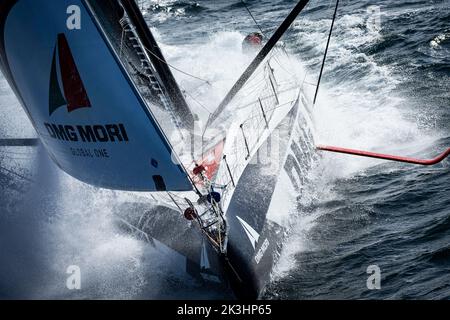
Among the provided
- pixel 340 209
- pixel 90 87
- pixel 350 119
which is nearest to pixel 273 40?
pixel 340 209

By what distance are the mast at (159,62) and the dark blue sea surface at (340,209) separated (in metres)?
1.44

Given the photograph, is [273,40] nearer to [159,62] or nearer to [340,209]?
[159,62]

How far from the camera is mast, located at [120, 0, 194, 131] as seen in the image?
6.10m

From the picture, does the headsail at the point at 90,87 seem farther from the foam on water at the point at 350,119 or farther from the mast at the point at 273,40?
the foam on water at the point at 350,119

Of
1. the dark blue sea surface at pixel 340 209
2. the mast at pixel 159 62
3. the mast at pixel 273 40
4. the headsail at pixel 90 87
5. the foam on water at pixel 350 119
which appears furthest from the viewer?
the foam on water at pixel 350 119

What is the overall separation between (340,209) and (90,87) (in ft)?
14.3

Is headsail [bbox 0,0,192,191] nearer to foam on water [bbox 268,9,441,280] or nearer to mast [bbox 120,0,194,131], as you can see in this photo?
mast [bbox 120,0,194,131]

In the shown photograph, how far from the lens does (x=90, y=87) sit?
16.7 feet

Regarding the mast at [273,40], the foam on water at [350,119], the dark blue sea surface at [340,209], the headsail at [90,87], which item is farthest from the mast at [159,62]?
the foam on water at [350,119]

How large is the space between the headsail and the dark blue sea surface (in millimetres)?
1467

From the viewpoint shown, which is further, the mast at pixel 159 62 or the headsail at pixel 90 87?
the mast at pixel 159 62

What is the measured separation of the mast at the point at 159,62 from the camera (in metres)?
6.10

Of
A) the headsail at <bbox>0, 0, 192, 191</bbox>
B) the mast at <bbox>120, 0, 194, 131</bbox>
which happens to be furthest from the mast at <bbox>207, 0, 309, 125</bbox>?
the headsail at <bbox>0, 0, 192, 191</bbox>
